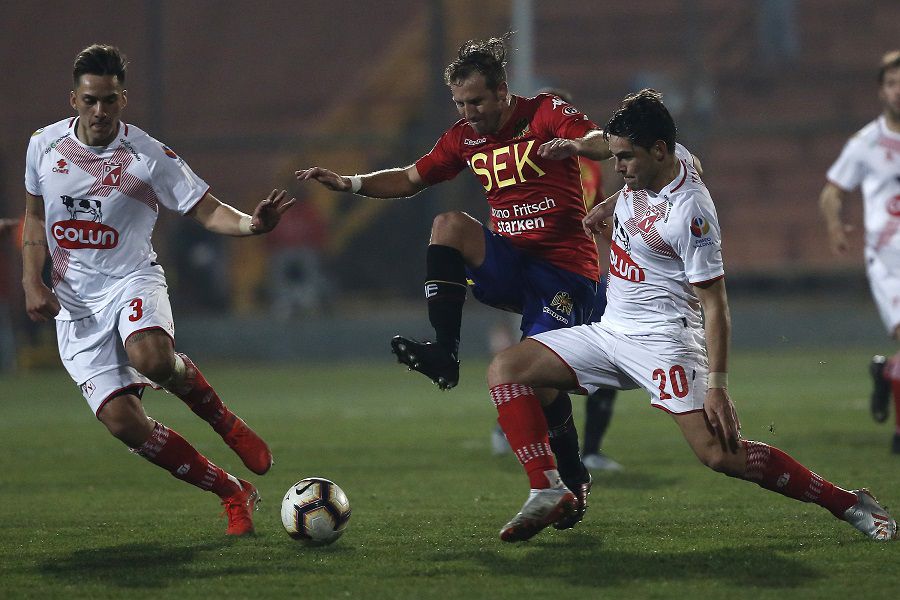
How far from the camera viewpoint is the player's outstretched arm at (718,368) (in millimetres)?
4543

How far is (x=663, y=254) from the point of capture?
191 inches

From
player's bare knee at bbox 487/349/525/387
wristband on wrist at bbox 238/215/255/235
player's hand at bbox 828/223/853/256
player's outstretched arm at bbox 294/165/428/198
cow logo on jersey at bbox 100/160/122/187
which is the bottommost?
player's bare knee at bbox 487/349/525/387

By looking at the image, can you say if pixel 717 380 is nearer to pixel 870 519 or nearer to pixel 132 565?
pixel 870 519

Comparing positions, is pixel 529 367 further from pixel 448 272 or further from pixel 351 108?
pixel 351 108

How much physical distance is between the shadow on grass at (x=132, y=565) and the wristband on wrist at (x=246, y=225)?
4.26 ft

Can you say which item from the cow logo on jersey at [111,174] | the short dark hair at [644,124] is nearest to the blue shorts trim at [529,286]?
the short dark hair at [644,124]

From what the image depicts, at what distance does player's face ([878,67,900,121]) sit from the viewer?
696 centimetres

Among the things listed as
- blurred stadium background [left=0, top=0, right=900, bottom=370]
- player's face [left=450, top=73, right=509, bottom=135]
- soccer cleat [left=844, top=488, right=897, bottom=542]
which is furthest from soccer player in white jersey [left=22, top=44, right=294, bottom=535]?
blurred stadium background [left=0, top=0, right=900, bottom=370]

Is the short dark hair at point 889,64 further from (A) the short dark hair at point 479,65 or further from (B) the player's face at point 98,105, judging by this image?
(B) the player's face at point 98,105

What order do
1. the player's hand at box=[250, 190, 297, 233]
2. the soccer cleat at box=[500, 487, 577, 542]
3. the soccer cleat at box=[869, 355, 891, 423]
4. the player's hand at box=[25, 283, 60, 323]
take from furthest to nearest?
1. the soccer cleat at box=[869, 355, 891, 423]
2. the player's hand at box=[25, 283, 60, 323]
3. the player's hand at box=[250, 190, 297, 233]
4. the soccer cleat at box=[500, 487, 577, 542]

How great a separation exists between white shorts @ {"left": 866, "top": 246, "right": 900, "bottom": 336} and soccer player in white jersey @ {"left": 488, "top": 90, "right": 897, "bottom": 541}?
2.44 m

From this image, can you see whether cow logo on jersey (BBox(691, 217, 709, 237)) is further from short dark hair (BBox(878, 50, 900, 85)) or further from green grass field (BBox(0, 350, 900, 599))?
short dark hair (BBox(878, 50, 900, 85))

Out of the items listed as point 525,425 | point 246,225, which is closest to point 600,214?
point 525,425

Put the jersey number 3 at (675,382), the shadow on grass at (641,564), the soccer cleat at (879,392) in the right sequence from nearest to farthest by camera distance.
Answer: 1. the shadow on grass at (641,564)
2. the jersey number 3 at (675,382)
3. the soccer cleat at (879,392)
